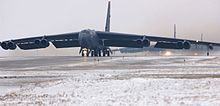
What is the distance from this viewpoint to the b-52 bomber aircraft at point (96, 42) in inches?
2306

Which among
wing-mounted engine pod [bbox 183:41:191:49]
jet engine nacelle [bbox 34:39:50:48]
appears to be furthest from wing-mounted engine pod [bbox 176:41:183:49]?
jet engine nacelle [bbox 34:39:50:48]

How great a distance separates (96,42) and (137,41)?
20.5 ft

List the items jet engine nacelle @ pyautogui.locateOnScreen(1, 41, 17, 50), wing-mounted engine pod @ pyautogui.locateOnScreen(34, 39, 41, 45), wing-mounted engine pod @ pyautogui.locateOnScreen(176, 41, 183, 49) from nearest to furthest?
wing-mounted engine pod @ pyautogui.locateOnScreen(176, 41, 183, 49) → jet engine nacelle @ pyautogui.locateOnScreen(1, 41, 17, 50) → wing-mounted engine pod @ pyautogui.locateOnScreen(34, 39, 41, 45)

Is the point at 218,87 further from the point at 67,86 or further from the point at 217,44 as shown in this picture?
the point at 217,44

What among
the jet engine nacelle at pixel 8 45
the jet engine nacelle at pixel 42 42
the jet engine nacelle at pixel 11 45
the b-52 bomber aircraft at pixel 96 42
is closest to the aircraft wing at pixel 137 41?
the b-52 bomber aircraft at pixel 96 42

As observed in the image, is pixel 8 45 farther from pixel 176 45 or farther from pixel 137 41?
pixel 176 45

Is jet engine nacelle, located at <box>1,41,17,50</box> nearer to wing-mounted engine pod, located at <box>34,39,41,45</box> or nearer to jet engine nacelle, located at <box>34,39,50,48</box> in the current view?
wing-mounted engine pod, located at <box>34,39,41,45</box>

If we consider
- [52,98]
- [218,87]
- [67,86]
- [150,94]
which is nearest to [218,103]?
[150,94]

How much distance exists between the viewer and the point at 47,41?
62656 millimetres

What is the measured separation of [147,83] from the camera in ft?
49.5

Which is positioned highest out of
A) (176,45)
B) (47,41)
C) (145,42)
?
(47,41)

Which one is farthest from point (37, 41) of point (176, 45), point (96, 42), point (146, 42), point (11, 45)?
point (176, 45)

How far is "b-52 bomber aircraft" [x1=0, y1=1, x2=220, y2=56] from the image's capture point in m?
58.6

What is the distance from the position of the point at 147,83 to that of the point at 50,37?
167 feet
